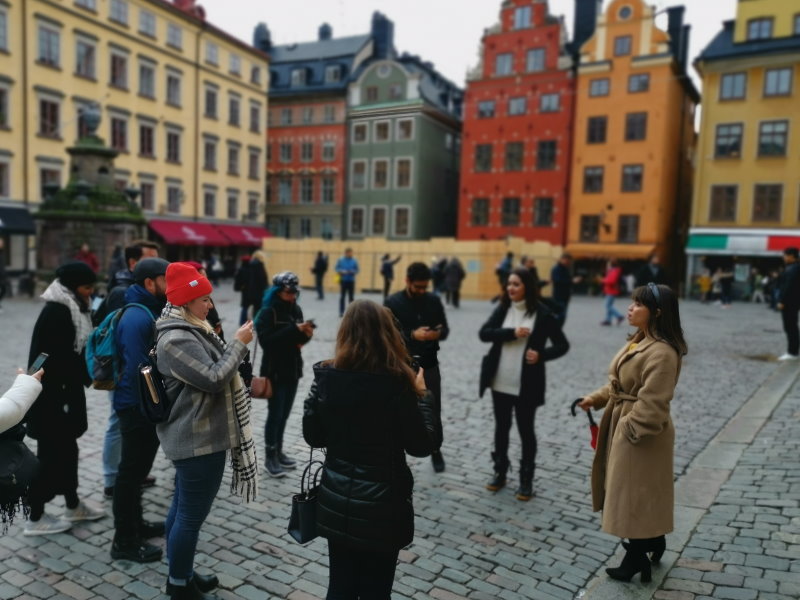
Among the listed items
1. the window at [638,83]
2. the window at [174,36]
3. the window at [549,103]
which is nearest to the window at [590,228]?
the window at [549,103]

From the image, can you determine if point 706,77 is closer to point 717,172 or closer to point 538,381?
point 717,172

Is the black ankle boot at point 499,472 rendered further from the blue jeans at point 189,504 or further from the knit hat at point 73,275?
the knit hat at point 73,275

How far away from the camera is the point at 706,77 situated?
33.2 metres

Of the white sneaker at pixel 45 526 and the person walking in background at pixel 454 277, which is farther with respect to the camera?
the person walking in background at pixel 454 277

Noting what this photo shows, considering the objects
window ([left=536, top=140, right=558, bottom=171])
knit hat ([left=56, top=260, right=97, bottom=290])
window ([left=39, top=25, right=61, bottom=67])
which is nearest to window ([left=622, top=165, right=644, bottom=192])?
window ([left=536, top=140, right=558, bottom=171])

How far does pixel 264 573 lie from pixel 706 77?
3659 centimetres

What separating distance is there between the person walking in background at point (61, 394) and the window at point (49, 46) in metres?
33.0

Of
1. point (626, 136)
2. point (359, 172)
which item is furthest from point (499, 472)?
point (359, 172)

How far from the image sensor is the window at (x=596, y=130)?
36156 mm

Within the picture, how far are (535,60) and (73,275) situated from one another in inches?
1481

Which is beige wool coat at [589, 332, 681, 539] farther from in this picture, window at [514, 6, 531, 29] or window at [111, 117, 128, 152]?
window at [514, 6, 531, 29]

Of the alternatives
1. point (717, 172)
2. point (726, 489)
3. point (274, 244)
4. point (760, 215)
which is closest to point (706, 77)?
point (717, 172)

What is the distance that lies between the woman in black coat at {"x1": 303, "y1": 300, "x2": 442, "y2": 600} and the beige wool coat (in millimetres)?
1417

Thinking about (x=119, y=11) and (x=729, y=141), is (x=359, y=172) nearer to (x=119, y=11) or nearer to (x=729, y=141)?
(x=119, y=11)
